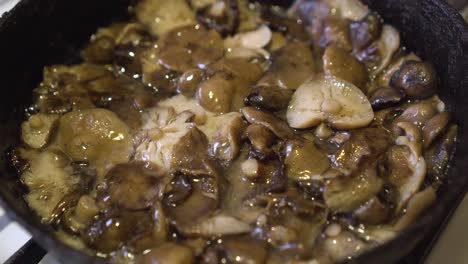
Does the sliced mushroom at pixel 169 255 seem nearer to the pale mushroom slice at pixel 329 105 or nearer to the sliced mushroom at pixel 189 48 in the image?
the pale mushroom slice at pixel 329 105

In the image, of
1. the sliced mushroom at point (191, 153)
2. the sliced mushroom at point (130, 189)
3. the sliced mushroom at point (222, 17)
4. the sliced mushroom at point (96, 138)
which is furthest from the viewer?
the sliced mushroom at point (222, 17)

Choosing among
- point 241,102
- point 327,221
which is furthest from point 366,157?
point 241,102

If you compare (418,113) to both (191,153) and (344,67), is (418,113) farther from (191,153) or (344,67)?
(191,153)

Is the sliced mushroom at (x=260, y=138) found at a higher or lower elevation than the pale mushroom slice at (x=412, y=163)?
higher

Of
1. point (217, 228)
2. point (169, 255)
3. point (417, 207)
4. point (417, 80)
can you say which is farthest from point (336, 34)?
point (169, 255)

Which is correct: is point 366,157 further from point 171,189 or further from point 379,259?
point 171,189

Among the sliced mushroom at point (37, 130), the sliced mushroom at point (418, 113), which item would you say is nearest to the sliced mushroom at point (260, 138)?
the sliced mushroom at point (418, 113)
